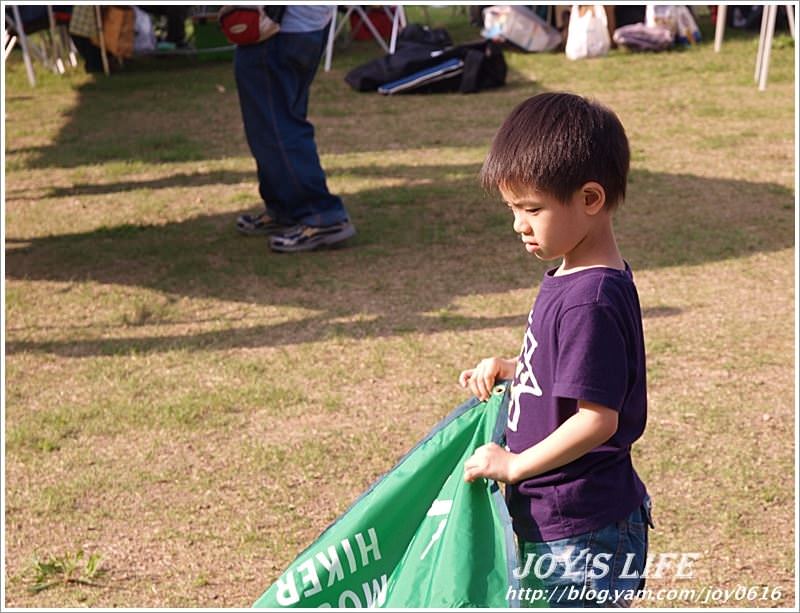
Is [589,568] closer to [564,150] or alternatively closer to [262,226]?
[564,150]

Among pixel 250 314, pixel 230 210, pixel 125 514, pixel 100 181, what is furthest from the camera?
pixel 100 181

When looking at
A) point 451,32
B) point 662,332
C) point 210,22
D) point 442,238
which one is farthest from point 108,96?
point 662,332

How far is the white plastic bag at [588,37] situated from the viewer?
11.6 metres

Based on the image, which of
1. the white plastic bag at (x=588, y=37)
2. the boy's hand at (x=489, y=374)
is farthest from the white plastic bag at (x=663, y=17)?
the boy's hand at (x=489, y=374)

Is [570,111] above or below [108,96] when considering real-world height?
above

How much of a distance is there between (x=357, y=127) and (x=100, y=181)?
7.58ft

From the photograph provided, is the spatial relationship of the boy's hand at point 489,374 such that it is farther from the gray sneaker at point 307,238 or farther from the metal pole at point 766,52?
the metal pole at point 766,52

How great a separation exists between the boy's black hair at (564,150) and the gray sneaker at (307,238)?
3783 millimetres

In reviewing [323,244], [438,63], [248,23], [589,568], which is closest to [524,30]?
[438,63]

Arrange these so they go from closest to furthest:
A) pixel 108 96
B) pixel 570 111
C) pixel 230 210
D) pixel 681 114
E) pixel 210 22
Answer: pixel 570 111 → pixel 230 210 → pixel 681 114 → pixel 108 96 → pixel 210 22

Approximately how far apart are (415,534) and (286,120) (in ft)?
12.0

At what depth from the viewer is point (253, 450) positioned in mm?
3609

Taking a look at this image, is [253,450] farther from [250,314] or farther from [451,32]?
[451,32]

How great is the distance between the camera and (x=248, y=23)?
5301mm
